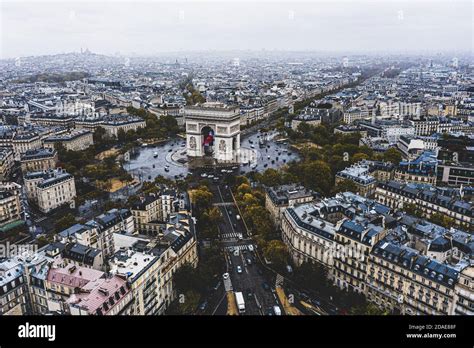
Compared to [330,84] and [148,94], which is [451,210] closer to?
[148,94]

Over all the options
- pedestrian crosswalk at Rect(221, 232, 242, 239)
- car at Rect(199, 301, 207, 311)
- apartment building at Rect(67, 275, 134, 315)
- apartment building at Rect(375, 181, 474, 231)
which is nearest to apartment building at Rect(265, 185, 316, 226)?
pedestrian crosswalk at Rect(221, 232, 242, 239)

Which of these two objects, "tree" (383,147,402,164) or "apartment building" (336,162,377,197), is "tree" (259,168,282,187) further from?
"tree" (383,147,402,164)

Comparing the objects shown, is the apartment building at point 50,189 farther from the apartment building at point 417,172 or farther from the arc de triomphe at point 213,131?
the apartment building at point 417,172

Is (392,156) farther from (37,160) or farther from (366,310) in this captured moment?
(37,160)

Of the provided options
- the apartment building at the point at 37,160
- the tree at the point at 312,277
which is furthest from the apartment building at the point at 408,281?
the apartment building at the point at 37,160

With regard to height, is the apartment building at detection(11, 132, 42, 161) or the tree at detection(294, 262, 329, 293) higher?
the apartment building at detection(11, 132, 42, 161)

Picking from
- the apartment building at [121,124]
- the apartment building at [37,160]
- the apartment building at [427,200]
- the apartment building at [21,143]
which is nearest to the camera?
the apartment building at [427,200]

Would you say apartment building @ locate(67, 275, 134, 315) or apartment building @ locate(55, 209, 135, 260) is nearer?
apartment building @ locate(67, 275, 134, 315)

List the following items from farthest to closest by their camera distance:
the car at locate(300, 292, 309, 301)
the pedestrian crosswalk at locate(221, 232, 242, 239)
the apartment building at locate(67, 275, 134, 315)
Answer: the pedestrian crosswalk at locate(221, 232, 242, 239) < the car at locate(300, 292, 309, 301) < the apartment building at locate(67, 275, 134, 315)

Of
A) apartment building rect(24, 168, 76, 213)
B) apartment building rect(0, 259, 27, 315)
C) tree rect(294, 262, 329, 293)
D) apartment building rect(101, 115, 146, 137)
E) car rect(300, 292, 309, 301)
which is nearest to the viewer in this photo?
apartment building rect(0, 259, 27, 315)

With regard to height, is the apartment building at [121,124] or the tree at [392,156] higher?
the apartment building at [121,124]
